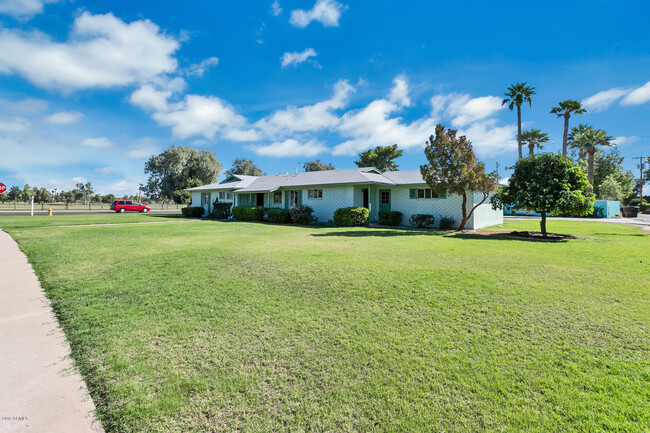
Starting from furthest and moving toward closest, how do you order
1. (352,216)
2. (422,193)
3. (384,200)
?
(384,200) < (422,193) < (352,216)

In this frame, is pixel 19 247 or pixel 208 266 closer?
pixel 208 266

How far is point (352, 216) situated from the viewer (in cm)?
1870

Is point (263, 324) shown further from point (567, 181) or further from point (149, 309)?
point (567, 181)

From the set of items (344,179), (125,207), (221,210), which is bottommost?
(221,210)

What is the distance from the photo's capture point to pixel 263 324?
388 centimetres

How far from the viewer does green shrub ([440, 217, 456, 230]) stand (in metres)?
17.8

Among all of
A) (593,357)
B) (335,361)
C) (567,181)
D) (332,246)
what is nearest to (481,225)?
(567,181)

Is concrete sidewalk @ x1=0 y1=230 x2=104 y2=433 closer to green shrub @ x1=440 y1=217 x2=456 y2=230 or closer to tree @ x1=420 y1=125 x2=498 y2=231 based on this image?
tree @ x1=420 y1=125 x2=498 y2=231

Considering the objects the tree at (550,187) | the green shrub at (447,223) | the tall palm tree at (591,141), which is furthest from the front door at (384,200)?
the tall palm tree at (591,141)

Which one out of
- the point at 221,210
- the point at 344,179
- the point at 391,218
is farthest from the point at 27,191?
the point at 391,218

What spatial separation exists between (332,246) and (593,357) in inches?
284

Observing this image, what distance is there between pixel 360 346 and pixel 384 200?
18650 mm

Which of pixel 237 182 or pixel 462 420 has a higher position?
pixel 237 182

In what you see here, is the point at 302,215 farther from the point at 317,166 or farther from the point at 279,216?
the point at 317,166
